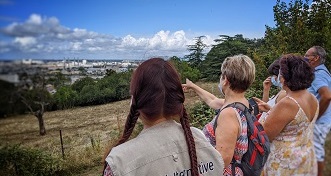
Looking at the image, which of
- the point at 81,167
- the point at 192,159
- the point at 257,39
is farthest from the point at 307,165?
the point at 257,39

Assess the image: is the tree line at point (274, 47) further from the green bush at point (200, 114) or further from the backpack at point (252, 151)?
the backpack at point (252, 151)

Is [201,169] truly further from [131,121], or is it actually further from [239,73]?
[239,73]

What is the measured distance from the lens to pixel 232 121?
1.75 meters

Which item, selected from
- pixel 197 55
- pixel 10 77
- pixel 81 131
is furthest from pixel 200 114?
pixel 81 131

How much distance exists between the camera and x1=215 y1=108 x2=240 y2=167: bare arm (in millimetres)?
1654

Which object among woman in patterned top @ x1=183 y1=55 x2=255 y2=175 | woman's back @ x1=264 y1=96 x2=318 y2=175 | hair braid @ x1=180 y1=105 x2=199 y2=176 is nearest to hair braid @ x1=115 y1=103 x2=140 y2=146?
hair braid @ x1=180 y1=105 x2=199 y2=176

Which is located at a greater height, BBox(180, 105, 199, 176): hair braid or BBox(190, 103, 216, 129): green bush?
BBox(180, 105, 199, 176): hair braid

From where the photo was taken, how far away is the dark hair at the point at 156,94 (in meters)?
1.22

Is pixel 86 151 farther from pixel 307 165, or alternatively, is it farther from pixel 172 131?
pixel 172 131

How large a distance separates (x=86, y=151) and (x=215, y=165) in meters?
8.28

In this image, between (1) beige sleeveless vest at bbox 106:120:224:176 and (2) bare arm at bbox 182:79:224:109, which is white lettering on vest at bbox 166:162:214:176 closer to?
(1) beige sleeveless vest at bbox 106:120:224:176

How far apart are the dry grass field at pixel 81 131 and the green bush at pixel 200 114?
21 centimetres

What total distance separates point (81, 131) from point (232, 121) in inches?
506

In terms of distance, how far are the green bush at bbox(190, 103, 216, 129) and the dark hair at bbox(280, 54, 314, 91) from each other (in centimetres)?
486
